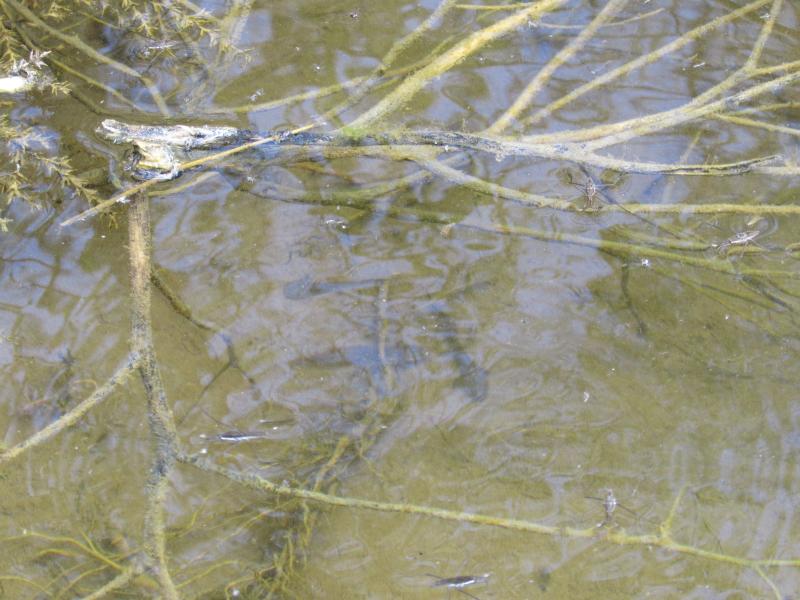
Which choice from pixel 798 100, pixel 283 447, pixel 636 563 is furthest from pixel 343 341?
pixel 798 100

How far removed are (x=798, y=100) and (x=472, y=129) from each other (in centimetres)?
160

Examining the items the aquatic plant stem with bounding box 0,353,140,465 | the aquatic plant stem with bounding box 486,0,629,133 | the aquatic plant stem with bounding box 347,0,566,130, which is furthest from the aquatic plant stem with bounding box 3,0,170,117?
the aquatic plant stem with bounding box 486,0,629,133

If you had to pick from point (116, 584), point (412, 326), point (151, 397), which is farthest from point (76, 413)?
point (412, 326)

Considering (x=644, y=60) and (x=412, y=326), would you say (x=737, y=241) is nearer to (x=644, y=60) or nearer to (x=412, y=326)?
(x=644, y=60)

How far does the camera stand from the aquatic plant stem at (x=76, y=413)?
275 centimetres

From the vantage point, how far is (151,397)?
9.34 ft

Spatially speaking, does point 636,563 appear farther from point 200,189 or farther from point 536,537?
point 200,189

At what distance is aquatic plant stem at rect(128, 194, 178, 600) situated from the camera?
104 inches

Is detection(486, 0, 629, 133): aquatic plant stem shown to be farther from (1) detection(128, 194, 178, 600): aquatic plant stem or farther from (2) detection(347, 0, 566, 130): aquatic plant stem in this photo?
(1) detection(128, 194, 178, 600): aquatic plant stem

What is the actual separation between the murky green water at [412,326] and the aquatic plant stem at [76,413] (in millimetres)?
37

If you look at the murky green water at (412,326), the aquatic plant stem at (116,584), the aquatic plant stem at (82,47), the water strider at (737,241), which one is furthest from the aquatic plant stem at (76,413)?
the water strider at (737,241)

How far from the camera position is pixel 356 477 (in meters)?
2.77

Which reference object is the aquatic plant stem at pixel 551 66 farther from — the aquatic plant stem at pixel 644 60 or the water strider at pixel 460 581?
the water strider at pixel 460 581

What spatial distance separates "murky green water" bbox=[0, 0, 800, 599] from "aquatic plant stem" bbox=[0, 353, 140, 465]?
0.04 metres
